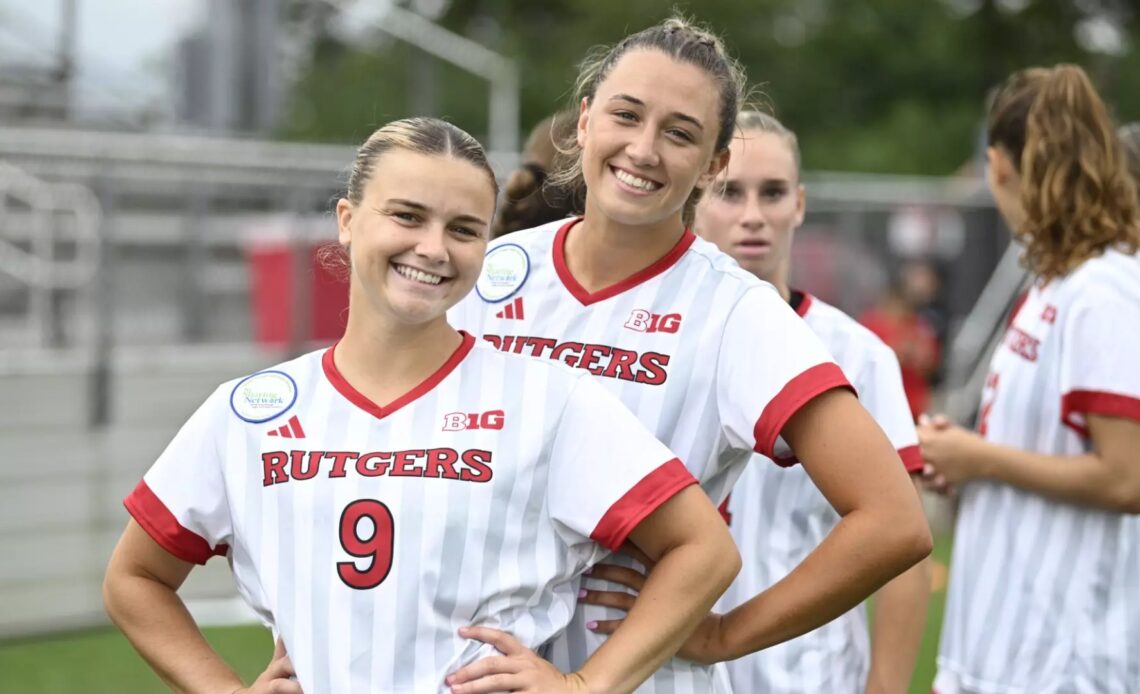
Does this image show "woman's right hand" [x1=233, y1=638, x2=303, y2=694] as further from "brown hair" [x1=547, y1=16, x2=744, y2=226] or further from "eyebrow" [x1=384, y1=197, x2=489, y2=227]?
"brown hair" [x1=547, y1=16, x2=744, y2=226]

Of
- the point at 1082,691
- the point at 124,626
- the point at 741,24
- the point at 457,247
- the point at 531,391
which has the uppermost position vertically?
the point at 741,24

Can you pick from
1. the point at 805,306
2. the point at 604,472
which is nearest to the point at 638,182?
the point at 604,472

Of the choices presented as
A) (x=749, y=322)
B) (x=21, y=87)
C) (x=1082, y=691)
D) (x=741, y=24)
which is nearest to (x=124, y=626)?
(x=749, y=322)

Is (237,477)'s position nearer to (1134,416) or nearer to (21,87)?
(1134,416)

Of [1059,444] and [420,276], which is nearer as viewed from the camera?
[420,276]

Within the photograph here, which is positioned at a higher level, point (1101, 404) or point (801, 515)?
point (1101, 404)

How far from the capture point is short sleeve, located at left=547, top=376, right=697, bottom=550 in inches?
92.6

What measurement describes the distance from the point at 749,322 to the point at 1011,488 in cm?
143

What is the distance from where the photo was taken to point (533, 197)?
373cm

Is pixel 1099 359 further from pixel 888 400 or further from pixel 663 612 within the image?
pixel 663 612

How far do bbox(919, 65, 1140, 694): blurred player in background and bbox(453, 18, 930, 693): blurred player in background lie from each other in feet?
3.75

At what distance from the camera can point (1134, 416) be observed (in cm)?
336

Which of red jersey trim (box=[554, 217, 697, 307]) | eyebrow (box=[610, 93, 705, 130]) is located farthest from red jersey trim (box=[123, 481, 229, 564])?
eyebrow (box=[610, 93, 705, 130])

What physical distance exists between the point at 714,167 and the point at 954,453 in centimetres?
123
